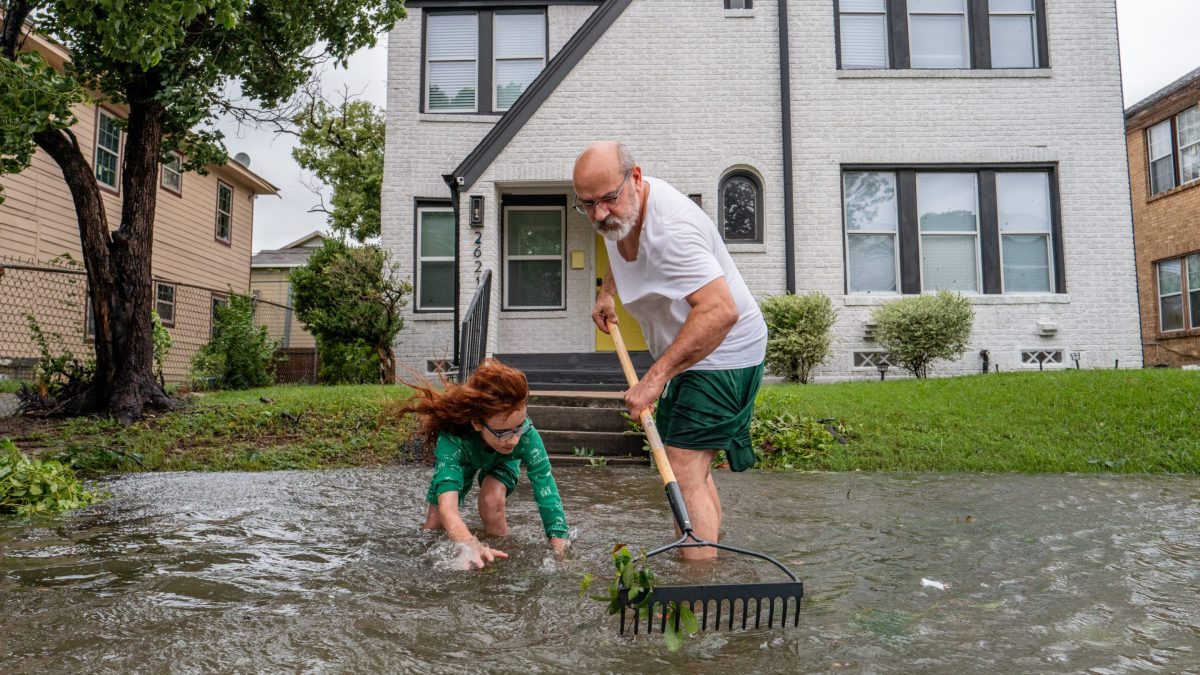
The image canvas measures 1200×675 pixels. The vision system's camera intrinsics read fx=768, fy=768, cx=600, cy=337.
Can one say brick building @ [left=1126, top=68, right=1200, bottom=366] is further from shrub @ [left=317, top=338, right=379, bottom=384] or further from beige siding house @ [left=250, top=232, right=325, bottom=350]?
beige siding house @ [left=250, top=232, right=325, bottom=350]

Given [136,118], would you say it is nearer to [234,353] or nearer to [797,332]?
[234,353]

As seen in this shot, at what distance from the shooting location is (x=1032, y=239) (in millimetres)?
11648

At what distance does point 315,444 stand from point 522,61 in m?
8.29

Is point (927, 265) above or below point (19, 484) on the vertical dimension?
above

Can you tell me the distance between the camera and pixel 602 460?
698 cm

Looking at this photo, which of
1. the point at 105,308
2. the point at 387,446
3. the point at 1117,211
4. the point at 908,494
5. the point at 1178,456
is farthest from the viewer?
the point at 1117,211

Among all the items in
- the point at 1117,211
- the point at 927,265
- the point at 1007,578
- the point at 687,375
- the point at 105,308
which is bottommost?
the point at 1007,578

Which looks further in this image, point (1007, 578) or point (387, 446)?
point (387, 446)

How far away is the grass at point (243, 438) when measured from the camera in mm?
6832

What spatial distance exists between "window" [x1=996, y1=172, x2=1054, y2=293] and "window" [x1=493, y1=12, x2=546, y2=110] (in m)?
7.74

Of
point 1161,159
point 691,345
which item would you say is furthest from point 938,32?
point 691,345

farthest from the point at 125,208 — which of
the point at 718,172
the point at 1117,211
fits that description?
the point at 1117,211

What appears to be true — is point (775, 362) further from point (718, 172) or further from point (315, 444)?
point (315, 444)

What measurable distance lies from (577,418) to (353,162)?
72.6 feet
